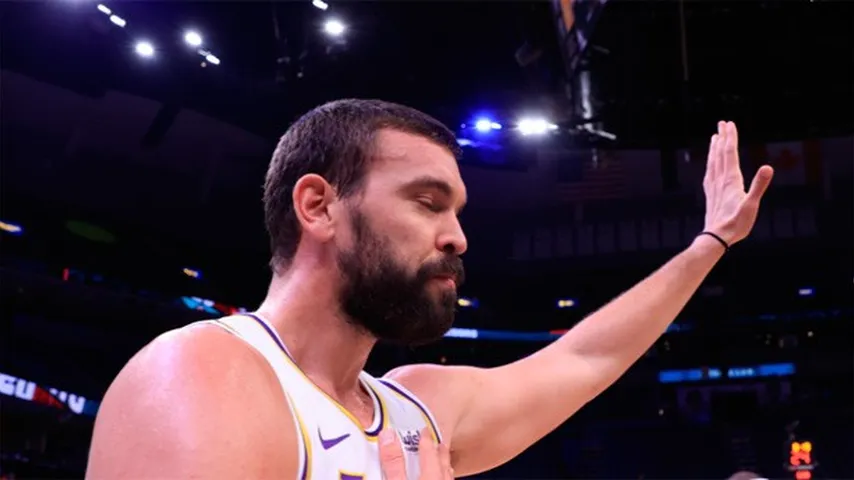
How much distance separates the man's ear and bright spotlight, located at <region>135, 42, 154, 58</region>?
7.79 metres

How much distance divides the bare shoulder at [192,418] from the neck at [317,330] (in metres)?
0.18

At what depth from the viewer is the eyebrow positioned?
1503 millimetres

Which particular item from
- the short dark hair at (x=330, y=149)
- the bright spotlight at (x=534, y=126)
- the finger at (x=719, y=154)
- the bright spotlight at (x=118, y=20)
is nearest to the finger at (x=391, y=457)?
the short dark hair at (x=330, y=149)

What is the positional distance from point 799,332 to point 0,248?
649 inches

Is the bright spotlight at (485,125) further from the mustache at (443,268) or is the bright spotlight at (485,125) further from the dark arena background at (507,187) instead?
the mustache at (443,268)

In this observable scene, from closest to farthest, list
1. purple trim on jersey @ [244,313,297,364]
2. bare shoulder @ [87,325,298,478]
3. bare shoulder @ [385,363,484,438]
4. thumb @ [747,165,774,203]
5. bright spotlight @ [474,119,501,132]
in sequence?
bare shoulder @ [87,325,298,478] → purple trim on jersey @ [244,313,297,364] → bare shoulder @ [385,363,484,438] → thumb @ [747,165,774,203] → bright spotlight @ [474,119,501,132]

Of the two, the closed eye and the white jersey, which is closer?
the white jersey

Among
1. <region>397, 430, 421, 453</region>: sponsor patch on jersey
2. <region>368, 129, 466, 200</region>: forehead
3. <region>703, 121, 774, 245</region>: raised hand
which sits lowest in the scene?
<region>397, 430, 421, 453</region>: sponsor patch on jersey

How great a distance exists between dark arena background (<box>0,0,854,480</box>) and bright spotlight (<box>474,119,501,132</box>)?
47 mm

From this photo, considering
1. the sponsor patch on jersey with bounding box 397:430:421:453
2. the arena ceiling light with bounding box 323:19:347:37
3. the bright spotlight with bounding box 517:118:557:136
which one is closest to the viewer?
the sponsor patch on jersey with bounding box 397:430:421:453

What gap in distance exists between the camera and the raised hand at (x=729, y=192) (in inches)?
81.0

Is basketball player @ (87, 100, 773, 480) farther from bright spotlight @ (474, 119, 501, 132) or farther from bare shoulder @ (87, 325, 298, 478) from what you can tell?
bright spotlight @ (474, 119, 501, 132)

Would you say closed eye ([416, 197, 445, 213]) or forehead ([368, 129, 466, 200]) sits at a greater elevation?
forehead ([368, 129, 466, 200])

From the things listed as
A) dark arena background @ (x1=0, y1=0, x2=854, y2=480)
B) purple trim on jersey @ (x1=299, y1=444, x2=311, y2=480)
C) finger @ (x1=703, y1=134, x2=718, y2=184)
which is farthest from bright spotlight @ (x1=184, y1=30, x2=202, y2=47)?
purple trim on jersey @ (x1=299, y1=444, x2=311, y2=480)
